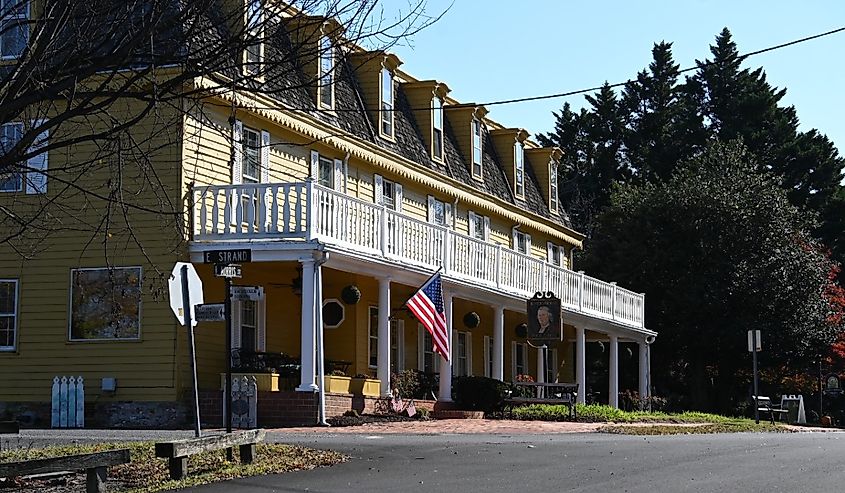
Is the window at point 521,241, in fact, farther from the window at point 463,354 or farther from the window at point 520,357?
the window at point 463,354

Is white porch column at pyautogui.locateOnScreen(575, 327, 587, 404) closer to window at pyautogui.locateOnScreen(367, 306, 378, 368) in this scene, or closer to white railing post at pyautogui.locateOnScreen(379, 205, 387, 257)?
window at pyautogui.locateOnScreen(367, 306, 378, 368)

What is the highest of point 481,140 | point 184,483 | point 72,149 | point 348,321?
point 481,140

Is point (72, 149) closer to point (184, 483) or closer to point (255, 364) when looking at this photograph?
point (255, 364)

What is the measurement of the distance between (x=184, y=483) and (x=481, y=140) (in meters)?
26.9

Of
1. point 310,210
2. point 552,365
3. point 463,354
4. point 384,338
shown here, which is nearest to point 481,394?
point 384,338

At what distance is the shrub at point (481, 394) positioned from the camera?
28547 millimetres

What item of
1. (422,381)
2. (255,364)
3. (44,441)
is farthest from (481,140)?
(44,441)

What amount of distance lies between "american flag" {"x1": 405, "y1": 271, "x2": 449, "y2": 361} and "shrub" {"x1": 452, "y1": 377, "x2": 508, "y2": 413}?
1.58 metres

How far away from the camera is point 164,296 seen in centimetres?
2433

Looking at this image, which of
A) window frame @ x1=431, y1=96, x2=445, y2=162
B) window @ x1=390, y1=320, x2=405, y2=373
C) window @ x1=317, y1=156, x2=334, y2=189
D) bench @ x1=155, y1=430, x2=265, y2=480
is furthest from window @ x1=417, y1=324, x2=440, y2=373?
bench @ x1=155, y1=430, x2=265, y2=480

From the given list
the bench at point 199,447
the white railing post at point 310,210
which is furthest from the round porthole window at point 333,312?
the bench at point 199,447

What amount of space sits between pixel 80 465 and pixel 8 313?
14.3 meters

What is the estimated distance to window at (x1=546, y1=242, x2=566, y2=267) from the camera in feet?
146

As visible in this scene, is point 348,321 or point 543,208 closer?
point 348,321
